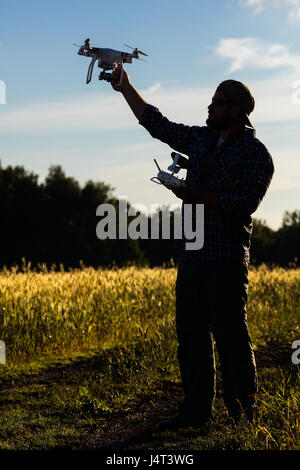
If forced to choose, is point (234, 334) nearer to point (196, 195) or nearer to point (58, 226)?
point (196, 195)

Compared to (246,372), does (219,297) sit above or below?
above

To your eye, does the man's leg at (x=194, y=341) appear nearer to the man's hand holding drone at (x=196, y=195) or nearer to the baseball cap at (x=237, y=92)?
the man's hand holding drone at (x=196, y=195)

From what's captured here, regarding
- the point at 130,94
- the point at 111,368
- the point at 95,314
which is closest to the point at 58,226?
the point at 95,314

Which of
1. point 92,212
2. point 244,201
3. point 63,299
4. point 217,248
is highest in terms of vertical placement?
point 92,212

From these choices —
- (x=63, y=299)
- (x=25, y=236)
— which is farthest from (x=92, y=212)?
(x=63, y=299)

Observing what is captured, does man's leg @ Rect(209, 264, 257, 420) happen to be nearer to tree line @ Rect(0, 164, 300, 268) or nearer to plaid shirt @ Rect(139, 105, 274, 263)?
plaid shirt @ Rect(139, 105, 274, 263)

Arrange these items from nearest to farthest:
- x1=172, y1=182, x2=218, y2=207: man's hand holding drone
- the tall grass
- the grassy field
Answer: x1=172, y1=182, x2=218, y2=207: man's hand holding drone < the grassy field < the tall grass

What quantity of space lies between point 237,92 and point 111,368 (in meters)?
3.41

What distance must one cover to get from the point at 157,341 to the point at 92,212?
38348mm

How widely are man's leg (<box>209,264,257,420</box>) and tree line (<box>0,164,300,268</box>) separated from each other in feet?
113

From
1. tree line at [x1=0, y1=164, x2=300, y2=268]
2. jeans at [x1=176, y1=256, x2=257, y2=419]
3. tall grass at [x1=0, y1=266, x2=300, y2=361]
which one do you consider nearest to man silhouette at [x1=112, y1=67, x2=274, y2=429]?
jeans at [x1=176, y1=256, x2=257, y2=419]

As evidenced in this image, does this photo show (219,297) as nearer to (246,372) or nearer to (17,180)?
(246,372)

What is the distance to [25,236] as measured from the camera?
4016 cm

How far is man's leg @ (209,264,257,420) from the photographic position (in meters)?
3.96
